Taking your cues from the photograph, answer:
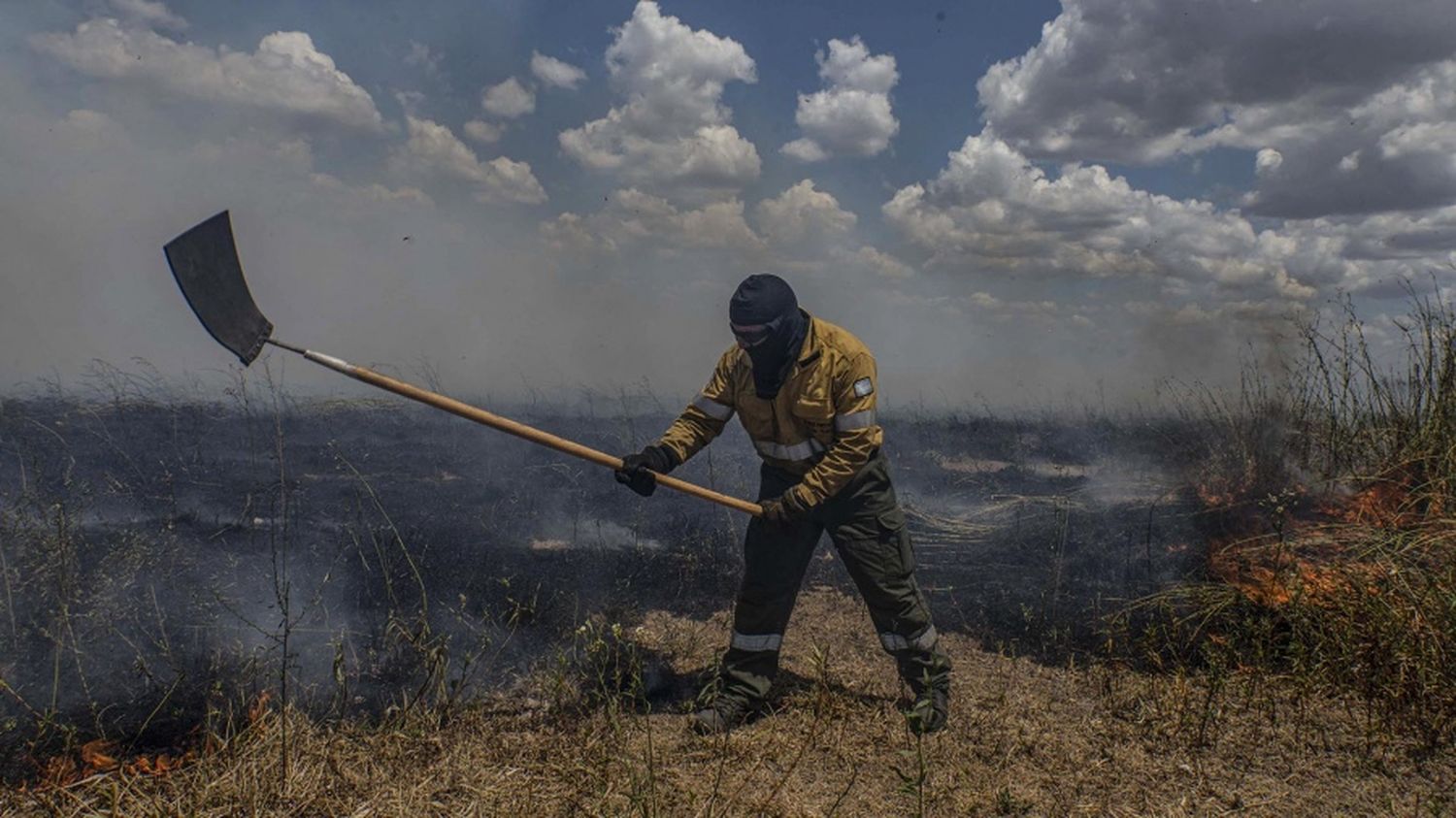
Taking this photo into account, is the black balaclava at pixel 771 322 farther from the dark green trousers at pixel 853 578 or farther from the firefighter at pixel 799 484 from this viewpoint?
the dark green trousers at pixel 853 578

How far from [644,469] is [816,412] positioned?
0.80 m

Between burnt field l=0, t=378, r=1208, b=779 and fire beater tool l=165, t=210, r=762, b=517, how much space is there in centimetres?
63

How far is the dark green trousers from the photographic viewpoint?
3.62 m

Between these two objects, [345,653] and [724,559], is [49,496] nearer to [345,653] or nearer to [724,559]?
[345,653]

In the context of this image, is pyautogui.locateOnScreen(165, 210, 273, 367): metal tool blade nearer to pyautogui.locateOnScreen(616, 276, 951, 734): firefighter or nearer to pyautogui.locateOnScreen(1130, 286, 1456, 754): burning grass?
pyautogui.locateOnScreen(616, 276, 951, 734): firefighter

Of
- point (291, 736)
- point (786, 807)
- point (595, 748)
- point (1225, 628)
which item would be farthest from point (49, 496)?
point (1225, 628)

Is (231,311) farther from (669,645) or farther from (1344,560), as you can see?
(1344,560)

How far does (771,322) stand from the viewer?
3441mm

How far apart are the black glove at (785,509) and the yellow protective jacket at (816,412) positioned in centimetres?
3

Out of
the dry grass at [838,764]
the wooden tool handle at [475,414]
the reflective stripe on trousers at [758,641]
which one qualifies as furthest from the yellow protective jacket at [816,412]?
the dry grass at [838,764]

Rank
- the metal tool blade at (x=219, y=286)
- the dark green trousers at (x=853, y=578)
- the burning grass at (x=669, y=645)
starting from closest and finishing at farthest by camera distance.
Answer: the burning grass at (x=669, y=645), the metal tool blade at (x=219, y=286), the dark green trousers at (x=853, y=578)

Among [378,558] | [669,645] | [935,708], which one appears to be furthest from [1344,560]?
[378,558]

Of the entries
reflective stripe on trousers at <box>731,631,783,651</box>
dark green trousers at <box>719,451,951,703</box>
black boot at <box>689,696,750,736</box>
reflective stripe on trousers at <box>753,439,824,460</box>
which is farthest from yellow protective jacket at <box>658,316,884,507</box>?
black boot at <box>689,696,750,736</box>

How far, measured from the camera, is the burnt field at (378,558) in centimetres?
340
